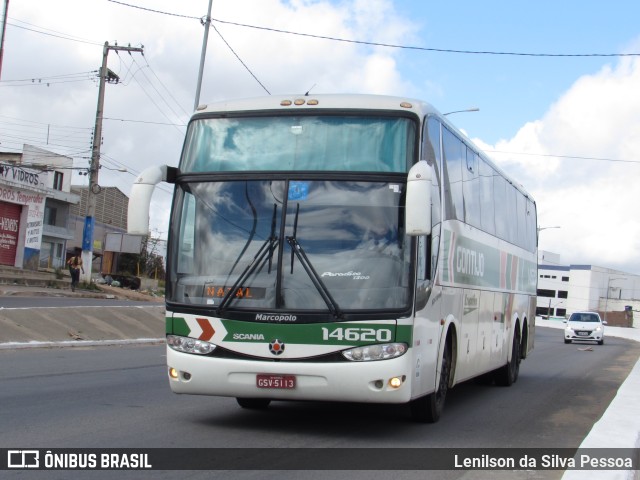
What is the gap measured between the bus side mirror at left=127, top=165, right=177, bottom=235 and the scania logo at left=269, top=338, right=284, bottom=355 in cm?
174

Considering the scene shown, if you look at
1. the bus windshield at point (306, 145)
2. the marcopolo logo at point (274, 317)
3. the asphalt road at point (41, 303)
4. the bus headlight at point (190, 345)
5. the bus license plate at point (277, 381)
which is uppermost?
the bus windshield at point (306, 145)

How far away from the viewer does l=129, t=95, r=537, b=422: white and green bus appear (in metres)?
8.41

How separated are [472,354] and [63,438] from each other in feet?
20.3

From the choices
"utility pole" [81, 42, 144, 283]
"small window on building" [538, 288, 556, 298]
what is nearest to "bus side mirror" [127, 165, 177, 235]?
"utility pole" [81, 42, 144, 283]

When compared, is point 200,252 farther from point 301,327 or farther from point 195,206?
point 301,327

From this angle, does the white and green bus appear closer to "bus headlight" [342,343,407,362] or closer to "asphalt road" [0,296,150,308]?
"bus headlight" [342,343,407,362]

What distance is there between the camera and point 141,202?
8867mm

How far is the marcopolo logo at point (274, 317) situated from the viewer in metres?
8.47

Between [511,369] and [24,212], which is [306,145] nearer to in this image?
[511,369]

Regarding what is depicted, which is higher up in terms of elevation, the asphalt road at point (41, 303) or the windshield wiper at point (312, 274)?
the windshield wiper at point (312, 274)

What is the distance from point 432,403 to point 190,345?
9.57ft

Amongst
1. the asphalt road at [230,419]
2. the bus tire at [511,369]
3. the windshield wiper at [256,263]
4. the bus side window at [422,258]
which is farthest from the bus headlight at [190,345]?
the bus tire at [511,369]

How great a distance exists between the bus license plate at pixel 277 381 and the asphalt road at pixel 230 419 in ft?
A: 1.77

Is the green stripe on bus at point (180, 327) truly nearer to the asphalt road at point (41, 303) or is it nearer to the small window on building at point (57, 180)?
the asphalt road at point (41, 303)
